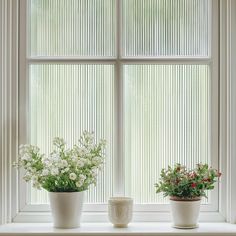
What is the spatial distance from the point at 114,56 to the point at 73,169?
56 cm

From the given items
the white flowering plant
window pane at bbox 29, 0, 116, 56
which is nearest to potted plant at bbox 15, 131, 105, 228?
the white flowering plant

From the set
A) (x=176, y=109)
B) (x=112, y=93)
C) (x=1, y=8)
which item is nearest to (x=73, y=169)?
(x=112, y=93)

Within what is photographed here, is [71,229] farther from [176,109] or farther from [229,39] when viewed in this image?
[229,39]

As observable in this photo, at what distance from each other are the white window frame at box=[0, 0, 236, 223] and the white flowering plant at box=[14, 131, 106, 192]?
150 mm

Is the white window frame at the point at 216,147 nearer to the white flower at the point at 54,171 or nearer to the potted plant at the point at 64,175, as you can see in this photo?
the potted plant at the point at 64,175

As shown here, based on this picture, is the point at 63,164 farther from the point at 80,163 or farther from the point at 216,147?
the point at 216,147

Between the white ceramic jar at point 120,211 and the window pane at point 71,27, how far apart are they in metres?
0.68

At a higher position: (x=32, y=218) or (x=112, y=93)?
(x=112, y=93)

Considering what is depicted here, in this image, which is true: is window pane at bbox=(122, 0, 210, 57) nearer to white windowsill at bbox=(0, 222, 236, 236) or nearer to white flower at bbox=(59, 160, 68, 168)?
white flower at bbox=(59, 160, 68, 168)

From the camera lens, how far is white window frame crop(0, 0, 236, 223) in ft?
7.00

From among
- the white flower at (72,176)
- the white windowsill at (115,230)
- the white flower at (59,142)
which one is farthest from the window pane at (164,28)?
the white windowsill at (115,230)

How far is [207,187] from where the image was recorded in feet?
6.68

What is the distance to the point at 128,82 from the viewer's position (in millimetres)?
2217

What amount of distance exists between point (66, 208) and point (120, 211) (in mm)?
229
